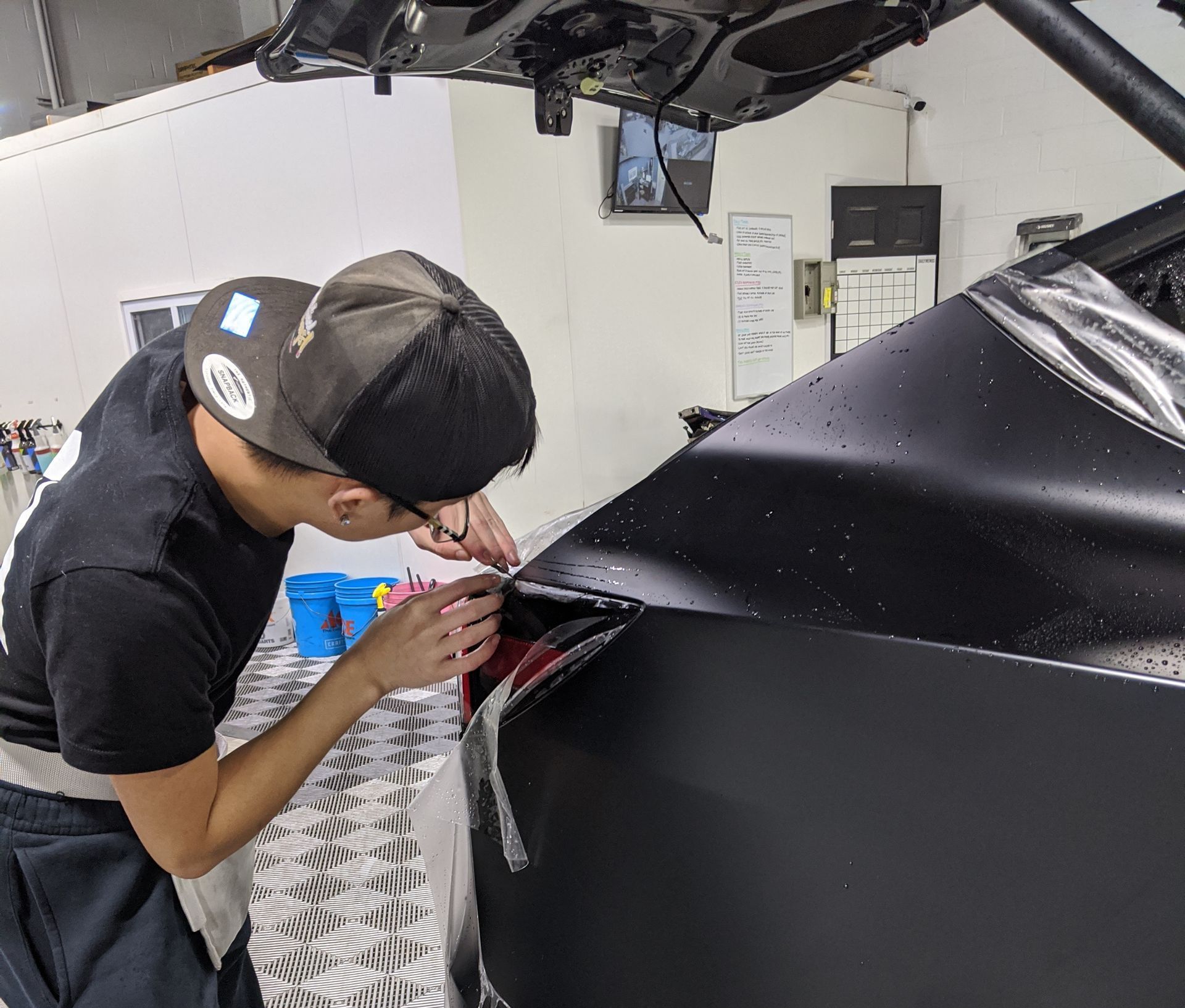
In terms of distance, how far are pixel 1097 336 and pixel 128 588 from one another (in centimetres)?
89

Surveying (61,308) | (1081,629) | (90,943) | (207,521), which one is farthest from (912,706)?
(61,308)

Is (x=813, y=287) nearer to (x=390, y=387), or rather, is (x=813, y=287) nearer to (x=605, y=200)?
(x=605, y=200)

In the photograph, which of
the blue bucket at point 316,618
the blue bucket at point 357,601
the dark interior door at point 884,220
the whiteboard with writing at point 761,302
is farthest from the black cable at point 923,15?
the dark interior door at point 884,220

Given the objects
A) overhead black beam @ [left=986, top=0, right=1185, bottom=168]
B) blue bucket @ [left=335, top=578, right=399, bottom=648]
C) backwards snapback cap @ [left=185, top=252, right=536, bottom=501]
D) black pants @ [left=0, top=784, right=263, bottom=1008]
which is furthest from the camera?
blue bucket @ [left=335, top=578, right=399, bottom=648]

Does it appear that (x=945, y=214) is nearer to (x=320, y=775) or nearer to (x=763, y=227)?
(x=763, y=227)

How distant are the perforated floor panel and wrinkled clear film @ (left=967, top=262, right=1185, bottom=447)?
5.35 feet

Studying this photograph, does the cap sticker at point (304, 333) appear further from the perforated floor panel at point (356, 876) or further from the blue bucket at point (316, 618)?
the blue bucket at point (316, 618)

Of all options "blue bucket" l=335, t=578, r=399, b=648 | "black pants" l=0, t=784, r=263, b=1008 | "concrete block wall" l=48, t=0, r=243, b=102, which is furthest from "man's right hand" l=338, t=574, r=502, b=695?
"concrete block wall" l=48, t=0, r=243, b=102

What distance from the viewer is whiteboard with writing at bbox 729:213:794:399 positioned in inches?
165

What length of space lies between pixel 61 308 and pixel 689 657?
4.74 meters

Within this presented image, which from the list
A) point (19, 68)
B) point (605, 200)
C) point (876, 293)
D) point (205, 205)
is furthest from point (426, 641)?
point (19, 68)

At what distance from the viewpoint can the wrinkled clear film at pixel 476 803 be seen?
2.72ft

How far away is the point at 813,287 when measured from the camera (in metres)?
4.59

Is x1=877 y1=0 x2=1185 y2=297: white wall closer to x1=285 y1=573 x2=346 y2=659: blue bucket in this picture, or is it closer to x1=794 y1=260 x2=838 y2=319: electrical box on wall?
x1=794 y1=260 x2=838 y2=319: electrical box on wall
